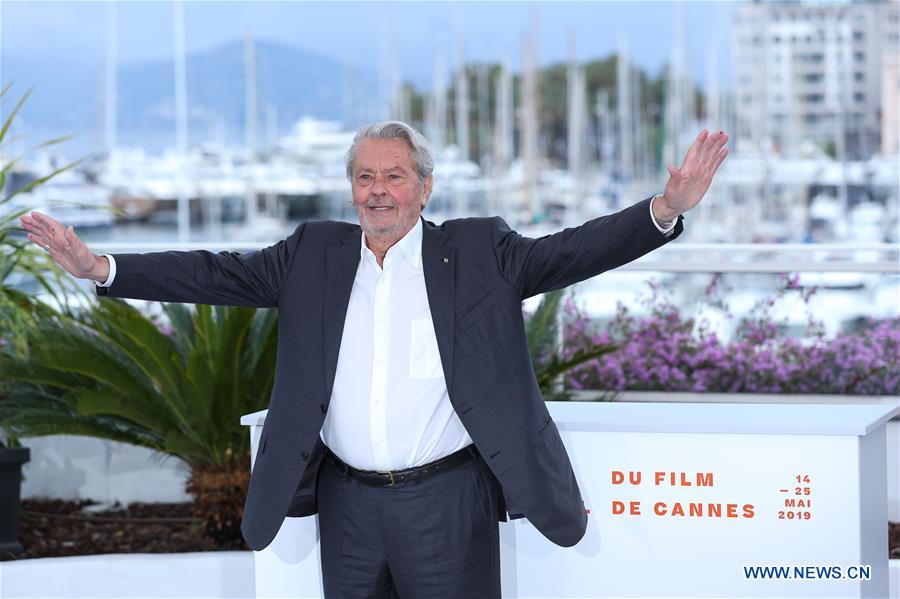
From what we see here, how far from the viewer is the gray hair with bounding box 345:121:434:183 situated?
3131 mm

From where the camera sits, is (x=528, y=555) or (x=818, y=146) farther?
(x=818, y=146)

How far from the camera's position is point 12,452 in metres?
6.03

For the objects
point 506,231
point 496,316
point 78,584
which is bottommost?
point 78,584

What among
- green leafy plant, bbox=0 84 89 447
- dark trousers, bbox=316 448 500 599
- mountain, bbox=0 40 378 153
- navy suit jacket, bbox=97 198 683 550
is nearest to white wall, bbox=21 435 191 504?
green leafy plant, bbox=0 84 89 447

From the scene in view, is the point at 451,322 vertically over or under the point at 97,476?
over

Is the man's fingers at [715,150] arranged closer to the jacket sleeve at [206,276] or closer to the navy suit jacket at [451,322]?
the navy suit jacket at [451,322]

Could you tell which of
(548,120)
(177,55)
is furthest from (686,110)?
(548,120)

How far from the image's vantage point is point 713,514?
3670 millimetres

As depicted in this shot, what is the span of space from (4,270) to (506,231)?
3878mm

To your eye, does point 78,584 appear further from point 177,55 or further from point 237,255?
point 177,55

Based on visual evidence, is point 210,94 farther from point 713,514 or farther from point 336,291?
point 336,291

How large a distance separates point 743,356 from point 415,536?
4.59 meters

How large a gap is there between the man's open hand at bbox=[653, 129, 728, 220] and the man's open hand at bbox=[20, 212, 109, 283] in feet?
4.53

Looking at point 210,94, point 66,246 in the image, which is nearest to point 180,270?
point 66,246
